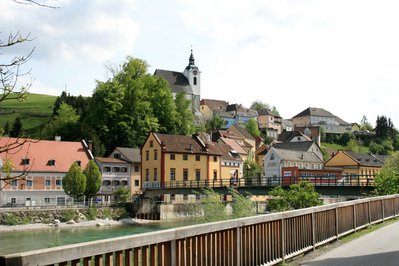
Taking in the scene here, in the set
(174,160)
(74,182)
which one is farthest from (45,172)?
(174,160)

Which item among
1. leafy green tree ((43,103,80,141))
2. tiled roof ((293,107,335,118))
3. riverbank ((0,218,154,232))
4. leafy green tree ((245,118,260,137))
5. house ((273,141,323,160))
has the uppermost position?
tiled roof ((293,107,335,118))

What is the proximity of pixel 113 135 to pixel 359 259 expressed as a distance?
3088 inches

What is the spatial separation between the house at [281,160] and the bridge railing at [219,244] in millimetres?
76160


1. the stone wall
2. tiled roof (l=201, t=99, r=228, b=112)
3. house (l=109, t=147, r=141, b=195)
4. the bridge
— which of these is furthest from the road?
tiled roof (l=201, t=99, r=228, b=112)

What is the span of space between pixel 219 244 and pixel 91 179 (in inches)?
2210

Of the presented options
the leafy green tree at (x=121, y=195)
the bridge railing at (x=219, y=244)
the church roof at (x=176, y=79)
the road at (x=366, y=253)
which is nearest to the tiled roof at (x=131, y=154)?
the leafy green tree at (x=121, y=195)

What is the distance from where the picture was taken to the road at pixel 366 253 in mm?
10586

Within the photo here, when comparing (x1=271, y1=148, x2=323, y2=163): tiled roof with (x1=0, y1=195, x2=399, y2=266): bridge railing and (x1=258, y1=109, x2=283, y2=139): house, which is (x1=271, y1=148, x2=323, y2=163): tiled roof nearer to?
(x1=258, y1=109, x2=283, y2=139): house

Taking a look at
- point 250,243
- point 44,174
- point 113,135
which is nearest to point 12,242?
point 44,174

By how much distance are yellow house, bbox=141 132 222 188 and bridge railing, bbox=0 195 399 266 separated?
185 ft

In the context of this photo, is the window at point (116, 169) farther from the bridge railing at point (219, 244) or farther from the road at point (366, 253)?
the bridge railing at point (219, 244)

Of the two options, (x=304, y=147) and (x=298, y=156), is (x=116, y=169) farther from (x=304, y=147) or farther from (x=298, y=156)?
(x=304, y=147)

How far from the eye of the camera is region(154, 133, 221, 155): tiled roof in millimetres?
71875

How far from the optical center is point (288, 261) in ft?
35.3
